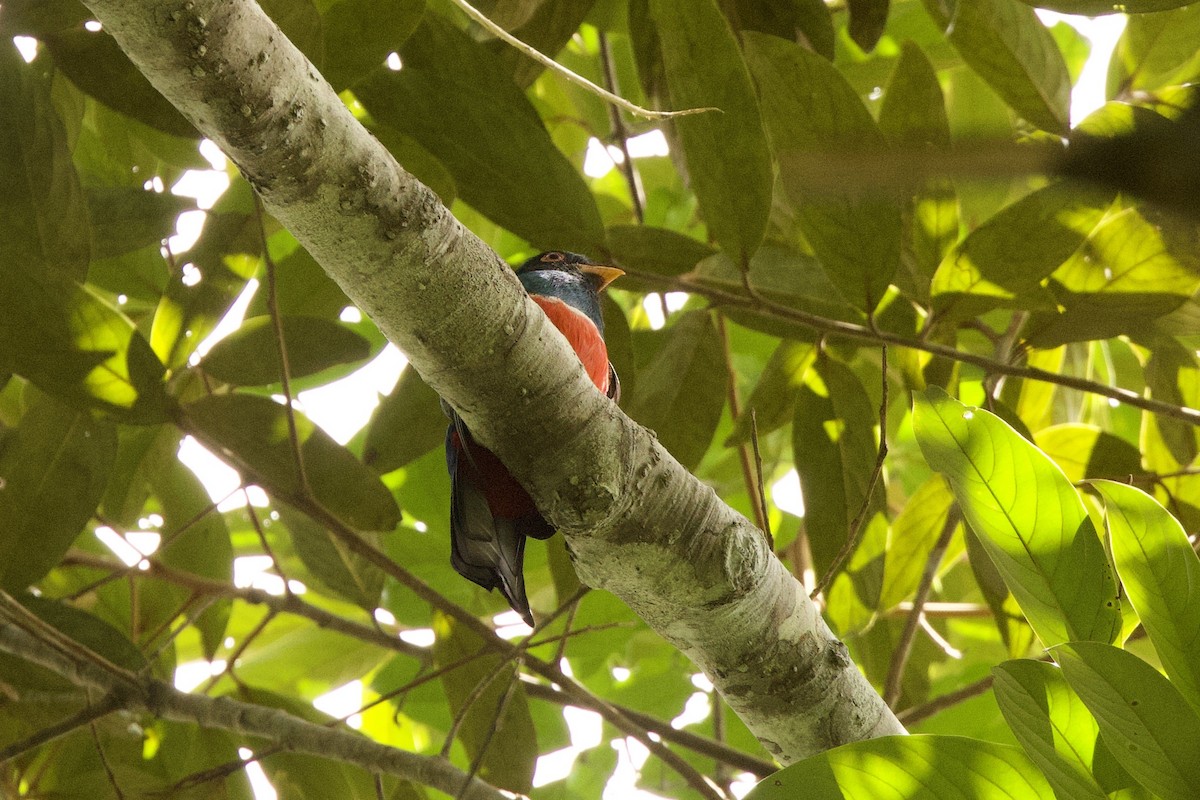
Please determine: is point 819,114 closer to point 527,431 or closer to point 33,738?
point 527,431

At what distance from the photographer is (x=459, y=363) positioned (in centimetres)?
148

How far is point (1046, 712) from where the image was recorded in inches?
55.9

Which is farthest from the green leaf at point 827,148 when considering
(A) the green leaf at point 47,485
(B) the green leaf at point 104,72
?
(A) the green leaf at point 47,485

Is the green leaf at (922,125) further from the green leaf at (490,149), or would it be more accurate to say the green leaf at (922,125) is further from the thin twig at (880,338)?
the green leaf at (490,149)

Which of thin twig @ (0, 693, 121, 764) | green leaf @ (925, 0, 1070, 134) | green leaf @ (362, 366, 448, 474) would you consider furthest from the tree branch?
green leaf @ (925, 0, 1070, 134)

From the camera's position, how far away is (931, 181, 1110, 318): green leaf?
2143mm

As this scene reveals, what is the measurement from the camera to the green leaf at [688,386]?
102 inches

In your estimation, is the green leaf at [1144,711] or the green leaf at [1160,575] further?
the green leaf at [1160,575]

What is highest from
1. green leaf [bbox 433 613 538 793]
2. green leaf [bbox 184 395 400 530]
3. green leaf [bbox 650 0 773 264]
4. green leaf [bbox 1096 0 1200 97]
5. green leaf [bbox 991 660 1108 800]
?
green leaf [bbox 1096 0 1200 97]

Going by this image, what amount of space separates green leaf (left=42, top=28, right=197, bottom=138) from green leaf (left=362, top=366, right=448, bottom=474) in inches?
32.0

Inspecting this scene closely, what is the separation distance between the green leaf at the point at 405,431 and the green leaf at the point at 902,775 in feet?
4.73

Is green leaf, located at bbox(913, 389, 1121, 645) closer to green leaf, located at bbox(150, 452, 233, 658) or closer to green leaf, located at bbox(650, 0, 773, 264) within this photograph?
green leaf, located at bbox(650, 0, 773, 264)

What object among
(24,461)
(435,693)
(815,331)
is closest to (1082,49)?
(815,331)

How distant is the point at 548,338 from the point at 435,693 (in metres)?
1.85
